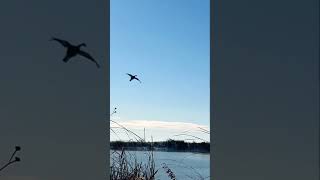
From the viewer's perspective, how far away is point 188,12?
9.33ft

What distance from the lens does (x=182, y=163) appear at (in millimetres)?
2871

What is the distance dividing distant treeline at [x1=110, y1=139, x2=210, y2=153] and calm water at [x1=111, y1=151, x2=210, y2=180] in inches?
1.0

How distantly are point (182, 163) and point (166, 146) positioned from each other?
13 centimetres

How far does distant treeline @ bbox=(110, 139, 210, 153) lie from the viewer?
281cm
